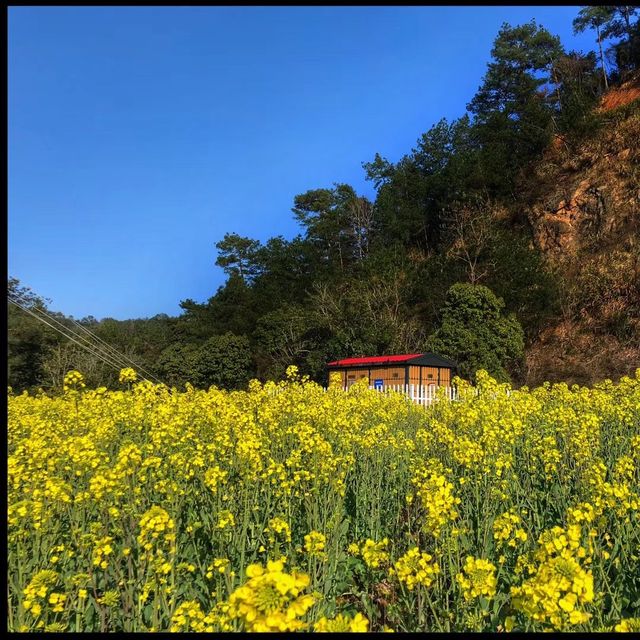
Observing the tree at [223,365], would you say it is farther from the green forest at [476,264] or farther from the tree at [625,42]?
the tree at [625,42]

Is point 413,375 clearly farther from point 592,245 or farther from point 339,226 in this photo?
point 339,226

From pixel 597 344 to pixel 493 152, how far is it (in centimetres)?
1847

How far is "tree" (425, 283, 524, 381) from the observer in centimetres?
2322

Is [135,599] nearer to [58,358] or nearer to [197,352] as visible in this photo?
[58,358]

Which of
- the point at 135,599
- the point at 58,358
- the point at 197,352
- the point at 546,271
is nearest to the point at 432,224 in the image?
the point at 546,271

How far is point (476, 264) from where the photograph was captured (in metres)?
30.0

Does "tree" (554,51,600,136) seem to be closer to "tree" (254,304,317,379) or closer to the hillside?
the hillside

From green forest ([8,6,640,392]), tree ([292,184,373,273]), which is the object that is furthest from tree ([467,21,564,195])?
tree ([292,184,373,273])

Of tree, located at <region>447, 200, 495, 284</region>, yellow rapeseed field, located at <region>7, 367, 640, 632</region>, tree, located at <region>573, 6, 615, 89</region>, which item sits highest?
tree, located at <region>573, 6, 615, 89</region>

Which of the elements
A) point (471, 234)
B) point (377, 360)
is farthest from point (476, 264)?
point (377, 360)

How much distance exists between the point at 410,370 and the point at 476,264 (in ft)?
39.3

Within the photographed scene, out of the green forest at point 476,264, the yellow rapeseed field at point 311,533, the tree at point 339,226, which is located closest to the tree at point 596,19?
the green forest at point 476,264

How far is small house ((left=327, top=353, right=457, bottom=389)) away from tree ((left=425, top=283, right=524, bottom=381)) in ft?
→ 3.39

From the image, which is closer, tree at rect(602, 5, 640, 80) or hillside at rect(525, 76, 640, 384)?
hillside at rect(525, 76, 640, 384)
